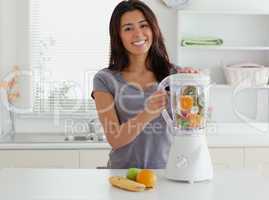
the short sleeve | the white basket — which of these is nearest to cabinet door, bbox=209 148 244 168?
the white basket

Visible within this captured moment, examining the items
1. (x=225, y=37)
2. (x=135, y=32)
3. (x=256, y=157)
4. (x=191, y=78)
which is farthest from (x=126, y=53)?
(x=225, y=37)

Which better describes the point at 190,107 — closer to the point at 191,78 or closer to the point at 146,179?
the point at 191,78

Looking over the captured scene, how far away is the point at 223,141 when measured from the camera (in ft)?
10.8

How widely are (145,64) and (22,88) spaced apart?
1787 millimetres

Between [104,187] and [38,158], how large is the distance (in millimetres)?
1590

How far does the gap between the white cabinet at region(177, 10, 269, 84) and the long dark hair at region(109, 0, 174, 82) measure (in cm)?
162

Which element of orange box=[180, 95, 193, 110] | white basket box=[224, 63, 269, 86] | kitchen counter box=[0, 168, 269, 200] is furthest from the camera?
white basket box=[224, 63, 269, 86]

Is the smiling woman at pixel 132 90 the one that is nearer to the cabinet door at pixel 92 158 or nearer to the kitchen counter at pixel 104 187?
the kitchen counter at pixel 104 187

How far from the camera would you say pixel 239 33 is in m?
3.78

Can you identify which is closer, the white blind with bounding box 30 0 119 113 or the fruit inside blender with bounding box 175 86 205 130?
the fruit inside blender with bounding box 175 86 205 130

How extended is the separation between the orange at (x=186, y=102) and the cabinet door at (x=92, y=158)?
1544 millimetres

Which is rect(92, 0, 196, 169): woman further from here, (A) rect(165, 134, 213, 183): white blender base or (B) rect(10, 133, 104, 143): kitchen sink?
(B) rect(10, 133, 104, 143): kitchen sink

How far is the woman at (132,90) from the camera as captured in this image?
201 cm

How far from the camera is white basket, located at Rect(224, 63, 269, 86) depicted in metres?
3.56
